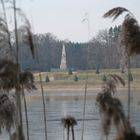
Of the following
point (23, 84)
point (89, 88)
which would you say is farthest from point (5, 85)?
point (89, 88)

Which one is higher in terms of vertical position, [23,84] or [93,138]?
[23,84]

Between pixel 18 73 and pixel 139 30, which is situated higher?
pixel 139 30

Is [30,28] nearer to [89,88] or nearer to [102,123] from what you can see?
[102,123]

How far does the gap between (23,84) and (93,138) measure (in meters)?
16.0

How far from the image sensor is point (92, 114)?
44406 millimetres

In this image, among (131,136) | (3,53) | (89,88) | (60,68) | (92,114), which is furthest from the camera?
(60,68)

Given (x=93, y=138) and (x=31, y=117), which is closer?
(x=93, y=138)

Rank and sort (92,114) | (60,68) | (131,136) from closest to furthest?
(131,136), (92,114), (60,68)

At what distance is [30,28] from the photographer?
1206 centimetres

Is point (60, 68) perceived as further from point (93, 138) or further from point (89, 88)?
point (93, 138)

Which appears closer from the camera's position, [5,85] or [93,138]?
[5,85]

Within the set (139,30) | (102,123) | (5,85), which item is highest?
(139,30)

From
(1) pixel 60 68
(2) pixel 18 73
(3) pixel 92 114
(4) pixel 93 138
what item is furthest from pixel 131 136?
(1) pixel 60 68

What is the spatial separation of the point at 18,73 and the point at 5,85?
1.17m
